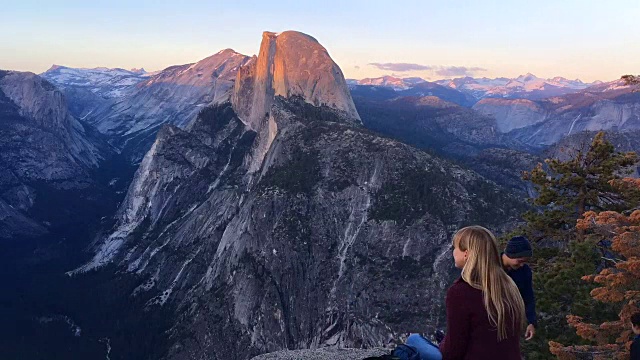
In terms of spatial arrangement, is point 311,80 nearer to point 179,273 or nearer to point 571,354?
point 179,273

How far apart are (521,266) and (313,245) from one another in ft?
263

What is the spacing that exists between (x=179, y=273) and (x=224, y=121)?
2628 inches

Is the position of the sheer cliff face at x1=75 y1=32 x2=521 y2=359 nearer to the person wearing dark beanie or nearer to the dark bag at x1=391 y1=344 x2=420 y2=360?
the person wearing dark beanie

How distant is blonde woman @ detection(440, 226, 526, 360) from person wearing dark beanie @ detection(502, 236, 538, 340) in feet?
7.07

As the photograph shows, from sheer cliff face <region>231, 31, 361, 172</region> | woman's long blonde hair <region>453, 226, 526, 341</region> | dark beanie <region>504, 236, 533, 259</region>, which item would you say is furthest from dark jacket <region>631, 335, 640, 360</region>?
sheer cliff face <region>231, 31, 361, 172</region>

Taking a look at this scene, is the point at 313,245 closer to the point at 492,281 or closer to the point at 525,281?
the point at 525,281

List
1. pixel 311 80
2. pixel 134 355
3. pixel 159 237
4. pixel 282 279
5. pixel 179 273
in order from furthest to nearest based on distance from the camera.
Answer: pixel 311 80 → pixel 159 237 → pixel 179 273 → pixel 134 355 → pixel 282 279

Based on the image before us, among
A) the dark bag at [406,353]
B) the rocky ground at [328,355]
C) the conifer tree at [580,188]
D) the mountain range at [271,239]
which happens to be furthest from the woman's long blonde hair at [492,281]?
the mountain range at [271,239]

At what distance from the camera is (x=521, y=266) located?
900 cm

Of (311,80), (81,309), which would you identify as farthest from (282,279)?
(311,80)

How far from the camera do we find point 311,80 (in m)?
161

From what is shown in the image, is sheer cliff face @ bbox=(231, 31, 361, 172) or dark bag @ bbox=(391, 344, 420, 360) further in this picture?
sheer cliff face @ bbox=(231, 31, 361, 172)

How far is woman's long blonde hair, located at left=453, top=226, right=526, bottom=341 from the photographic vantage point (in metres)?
6.43

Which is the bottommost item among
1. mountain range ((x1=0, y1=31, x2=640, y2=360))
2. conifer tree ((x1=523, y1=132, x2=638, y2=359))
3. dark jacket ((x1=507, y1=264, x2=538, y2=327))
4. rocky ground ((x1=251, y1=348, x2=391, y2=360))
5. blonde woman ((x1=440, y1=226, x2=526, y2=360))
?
mountain range ((x1=0, y1=31, x2=640, y2=360))
